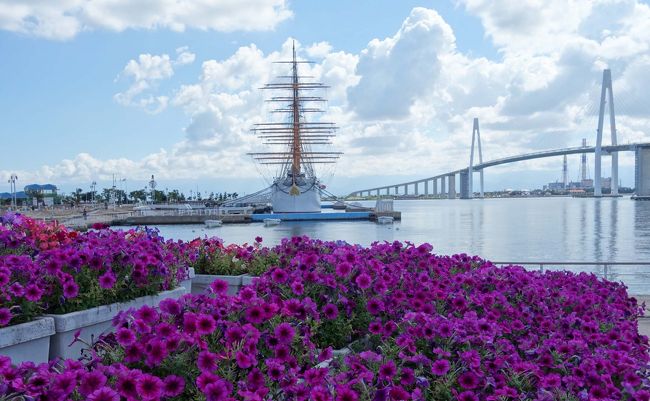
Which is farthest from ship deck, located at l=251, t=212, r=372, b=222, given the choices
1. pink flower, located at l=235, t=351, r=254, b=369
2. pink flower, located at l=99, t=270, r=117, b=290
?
pink flower, located at l=235, t=351, r=254, b=369

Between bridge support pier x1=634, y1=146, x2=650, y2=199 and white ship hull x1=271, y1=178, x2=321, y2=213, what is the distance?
60.0m

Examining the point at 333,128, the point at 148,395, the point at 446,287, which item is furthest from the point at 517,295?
the point at 333,128

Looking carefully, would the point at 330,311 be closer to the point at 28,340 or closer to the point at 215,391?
the point at 215,391

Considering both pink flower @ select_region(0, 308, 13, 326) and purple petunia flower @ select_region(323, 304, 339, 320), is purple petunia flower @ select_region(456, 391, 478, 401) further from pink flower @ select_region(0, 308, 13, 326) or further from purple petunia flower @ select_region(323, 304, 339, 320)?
pink flower @ select_region(0, 308, 13, 326)

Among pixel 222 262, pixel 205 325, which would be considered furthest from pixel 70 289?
pixel 222 262

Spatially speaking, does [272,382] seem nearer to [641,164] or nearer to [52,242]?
[52,242]

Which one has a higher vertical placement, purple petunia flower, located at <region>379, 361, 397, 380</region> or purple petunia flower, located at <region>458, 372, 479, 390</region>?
purple petunia flower, located at <region>379, 361, 397, 380</region>

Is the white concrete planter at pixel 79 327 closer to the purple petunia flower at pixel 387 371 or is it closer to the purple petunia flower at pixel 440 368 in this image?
the purple petunia flower at pixel 387 371

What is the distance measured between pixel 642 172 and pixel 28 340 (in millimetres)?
124267

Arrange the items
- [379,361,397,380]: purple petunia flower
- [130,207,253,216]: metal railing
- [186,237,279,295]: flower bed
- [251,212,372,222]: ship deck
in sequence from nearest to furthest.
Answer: [379,361,397,380]: purple petunia flower < [186,237,279,295]: flower bed < [251,212,372,222]: ship deck < [130,207,253,216]: metal railing

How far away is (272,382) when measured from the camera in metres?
2.43

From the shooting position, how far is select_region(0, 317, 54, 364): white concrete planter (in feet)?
10.5

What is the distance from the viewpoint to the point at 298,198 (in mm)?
76375

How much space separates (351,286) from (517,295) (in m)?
1.45
